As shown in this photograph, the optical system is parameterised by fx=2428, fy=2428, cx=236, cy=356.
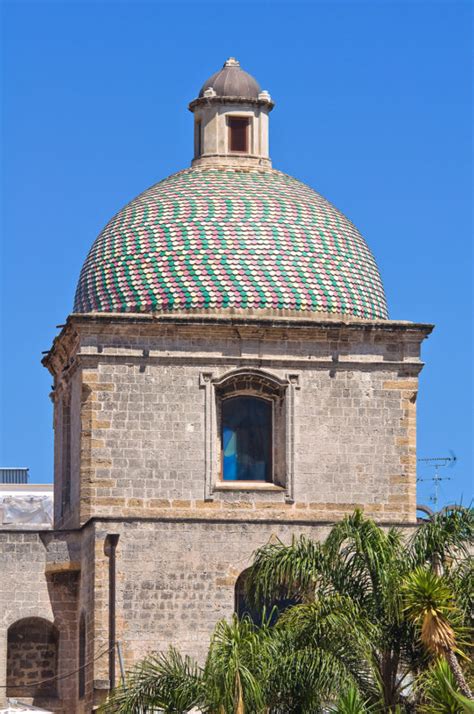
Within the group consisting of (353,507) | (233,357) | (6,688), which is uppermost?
(233,357)

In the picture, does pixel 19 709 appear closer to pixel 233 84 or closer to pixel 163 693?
pixel 163 693

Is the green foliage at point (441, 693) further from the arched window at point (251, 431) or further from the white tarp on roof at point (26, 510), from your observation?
the white tarp on roof at point (26, 510)

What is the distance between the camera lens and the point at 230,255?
136ft

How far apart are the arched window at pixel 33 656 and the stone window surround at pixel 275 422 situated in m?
3.67

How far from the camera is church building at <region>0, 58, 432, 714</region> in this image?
39.8 m

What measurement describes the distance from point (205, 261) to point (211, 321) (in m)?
1.21

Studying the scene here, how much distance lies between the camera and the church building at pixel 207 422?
39.8 metres

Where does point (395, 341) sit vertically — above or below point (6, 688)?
above

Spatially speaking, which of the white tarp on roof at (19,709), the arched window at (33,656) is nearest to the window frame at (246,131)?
the arched window at (33,656)

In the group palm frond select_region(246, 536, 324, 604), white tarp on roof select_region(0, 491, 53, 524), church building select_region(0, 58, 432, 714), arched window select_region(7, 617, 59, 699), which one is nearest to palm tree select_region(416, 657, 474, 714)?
palm frond select_region(246, 536, 324, 604)

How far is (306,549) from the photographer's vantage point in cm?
3356

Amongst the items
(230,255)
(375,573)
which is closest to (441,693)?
(375,573)

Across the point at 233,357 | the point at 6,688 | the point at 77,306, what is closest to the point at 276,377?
the point at 233,357

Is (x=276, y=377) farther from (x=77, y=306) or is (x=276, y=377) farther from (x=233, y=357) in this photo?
(x=77, y=306)
